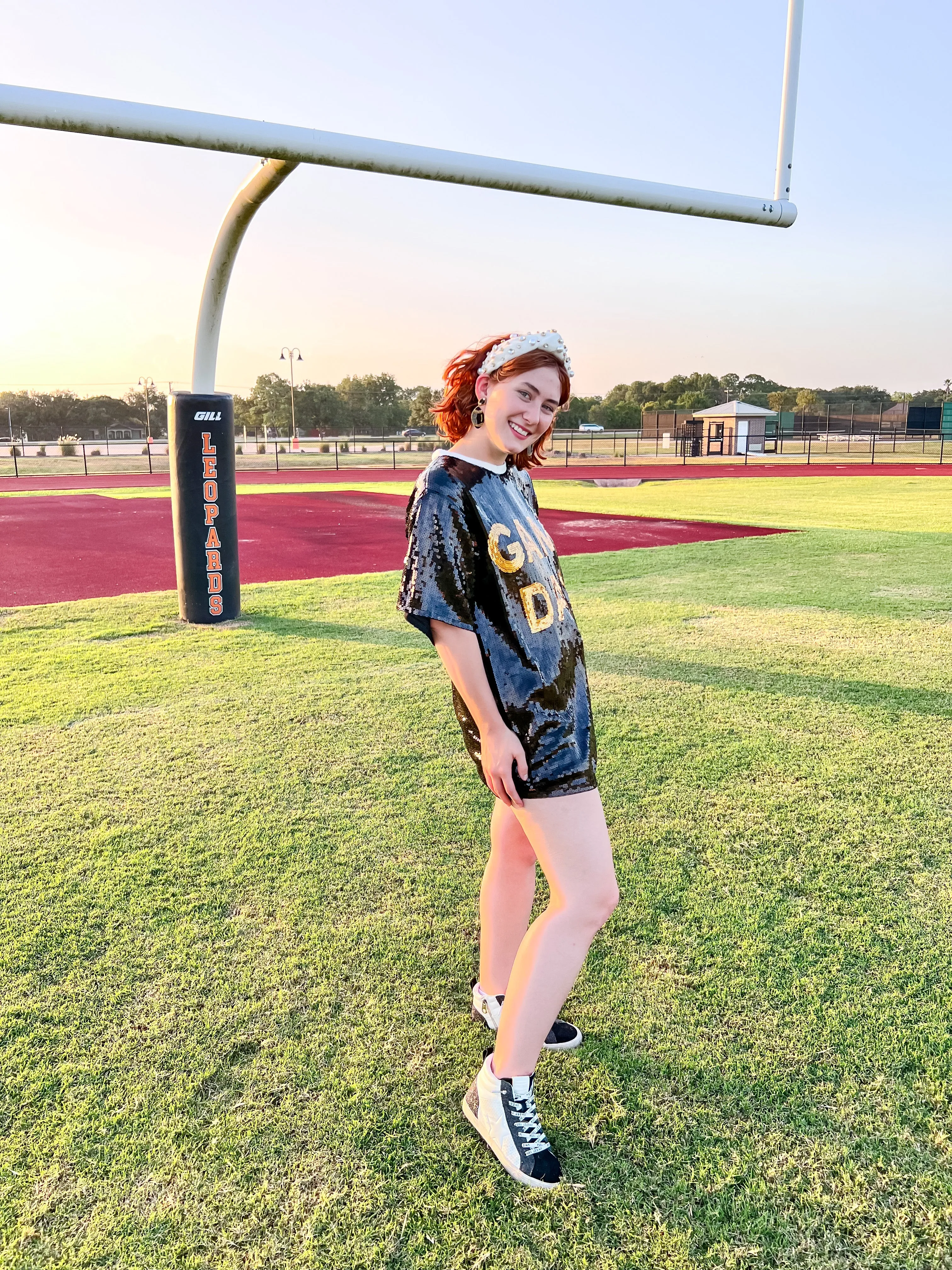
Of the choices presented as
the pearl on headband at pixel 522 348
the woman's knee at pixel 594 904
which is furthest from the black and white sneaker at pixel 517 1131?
the pearl on headband at pixel 522 348

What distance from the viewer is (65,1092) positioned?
2.00m

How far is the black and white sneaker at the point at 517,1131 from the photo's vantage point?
5.81 feet

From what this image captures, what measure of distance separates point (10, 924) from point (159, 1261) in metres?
1.39

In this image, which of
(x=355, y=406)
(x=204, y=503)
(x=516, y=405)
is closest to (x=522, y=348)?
(x=516, y=405)

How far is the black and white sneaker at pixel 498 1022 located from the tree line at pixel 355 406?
60.5 m

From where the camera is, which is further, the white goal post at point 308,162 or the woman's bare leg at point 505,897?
the white goal post at point 308,162

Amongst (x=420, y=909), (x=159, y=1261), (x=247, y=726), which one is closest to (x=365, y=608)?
(x=247, y=726)

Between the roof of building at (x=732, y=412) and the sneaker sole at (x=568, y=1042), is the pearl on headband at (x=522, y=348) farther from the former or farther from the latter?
the roof of building at (x=732, y=412)

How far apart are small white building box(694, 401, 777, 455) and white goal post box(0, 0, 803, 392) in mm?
43032

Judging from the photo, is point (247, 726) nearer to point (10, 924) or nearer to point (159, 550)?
point (10, 924)

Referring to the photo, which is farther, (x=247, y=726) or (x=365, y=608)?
(x=365, y=608)

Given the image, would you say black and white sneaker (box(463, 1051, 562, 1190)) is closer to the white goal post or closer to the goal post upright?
the white goal post

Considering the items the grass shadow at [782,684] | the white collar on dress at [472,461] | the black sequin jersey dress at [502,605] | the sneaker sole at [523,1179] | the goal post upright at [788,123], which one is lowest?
the sneaker sole at [523,1179]

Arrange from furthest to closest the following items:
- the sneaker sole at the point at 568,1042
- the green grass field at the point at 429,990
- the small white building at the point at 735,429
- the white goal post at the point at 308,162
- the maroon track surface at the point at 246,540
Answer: the small white building at the point at 735,429, the maroon track surface at the point at 246,540, the white goal post at the point at 308,162, the sneaker sole at the point at 568,1042, the green grass field at the point at 429,990
